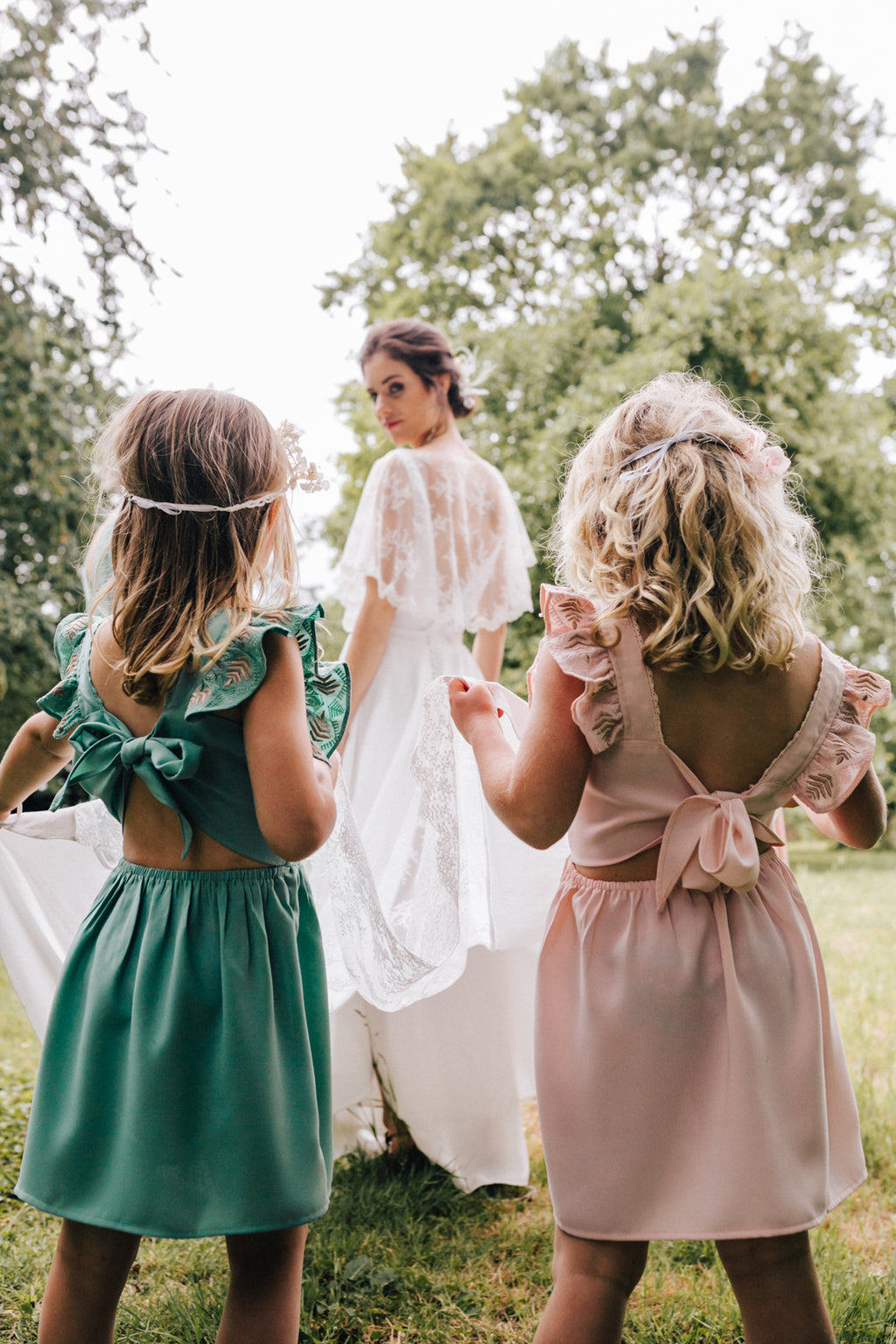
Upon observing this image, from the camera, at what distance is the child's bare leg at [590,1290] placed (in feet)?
4.40

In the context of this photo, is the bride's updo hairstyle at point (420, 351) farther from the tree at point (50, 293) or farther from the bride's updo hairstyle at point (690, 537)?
the tree at point (50, 293)

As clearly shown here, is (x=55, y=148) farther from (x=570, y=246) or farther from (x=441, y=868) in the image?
(x=570, y=246)

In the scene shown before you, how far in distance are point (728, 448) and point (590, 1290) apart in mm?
1208

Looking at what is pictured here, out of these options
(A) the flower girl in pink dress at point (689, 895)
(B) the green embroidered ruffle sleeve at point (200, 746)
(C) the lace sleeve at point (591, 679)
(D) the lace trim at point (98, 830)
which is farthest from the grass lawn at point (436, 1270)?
(C) the lace sleeve at point (591, 679)

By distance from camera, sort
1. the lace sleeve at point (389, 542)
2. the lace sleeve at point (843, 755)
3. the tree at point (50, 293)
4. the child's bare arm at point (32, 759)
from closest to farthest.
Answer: the lace sleeve at point (843, 755) < the child's bare arm at point (32, 759) < the lace sleeve at point (389, 542) < the tree at point (50, 293)

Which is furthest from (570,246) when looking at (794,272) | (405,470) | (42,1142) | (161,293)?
(42,1142)

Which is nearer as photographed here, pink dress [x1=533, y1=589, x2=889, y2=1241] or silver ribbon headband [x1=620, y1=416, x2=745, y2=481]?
pink dress [x1=533, y1=589, x2=889, y2=1241]

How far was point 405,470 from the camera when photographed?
283 cm

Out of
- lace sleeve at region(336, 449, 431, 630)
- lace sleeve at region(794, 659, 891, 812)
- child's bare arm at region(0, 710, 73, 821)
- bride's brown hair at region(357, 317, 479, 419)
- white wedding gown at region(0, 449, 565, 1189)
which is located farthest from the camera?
bride's brown hair at region(357, 317, 479, 419)

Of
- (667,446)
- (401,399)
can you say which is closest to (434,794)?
(667,446)

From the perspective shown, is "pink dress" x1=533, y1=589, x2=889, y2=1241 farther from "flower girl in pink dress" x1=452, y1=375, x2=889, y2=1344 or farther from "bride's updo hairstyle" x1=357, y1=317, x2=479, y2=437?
"bride's updo hairstyle" x1=357, y1=317, x2=479, y2=437

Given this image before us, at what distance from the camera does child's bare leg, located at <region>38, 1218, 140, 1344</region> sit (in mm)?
1397

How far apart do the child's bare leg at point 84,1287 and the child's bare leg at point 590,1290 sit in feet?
1.97

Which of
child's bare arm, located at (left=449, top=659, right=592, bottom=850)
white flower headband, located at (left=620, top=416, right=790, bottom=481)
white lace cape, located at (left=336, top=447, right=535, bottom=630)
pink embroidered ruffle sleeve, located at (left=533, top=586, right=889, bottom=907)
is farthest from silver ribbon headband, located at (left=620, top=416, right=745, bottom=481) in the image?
white lace cape, located at (left=336, top=447, right=535, bottom=630)
